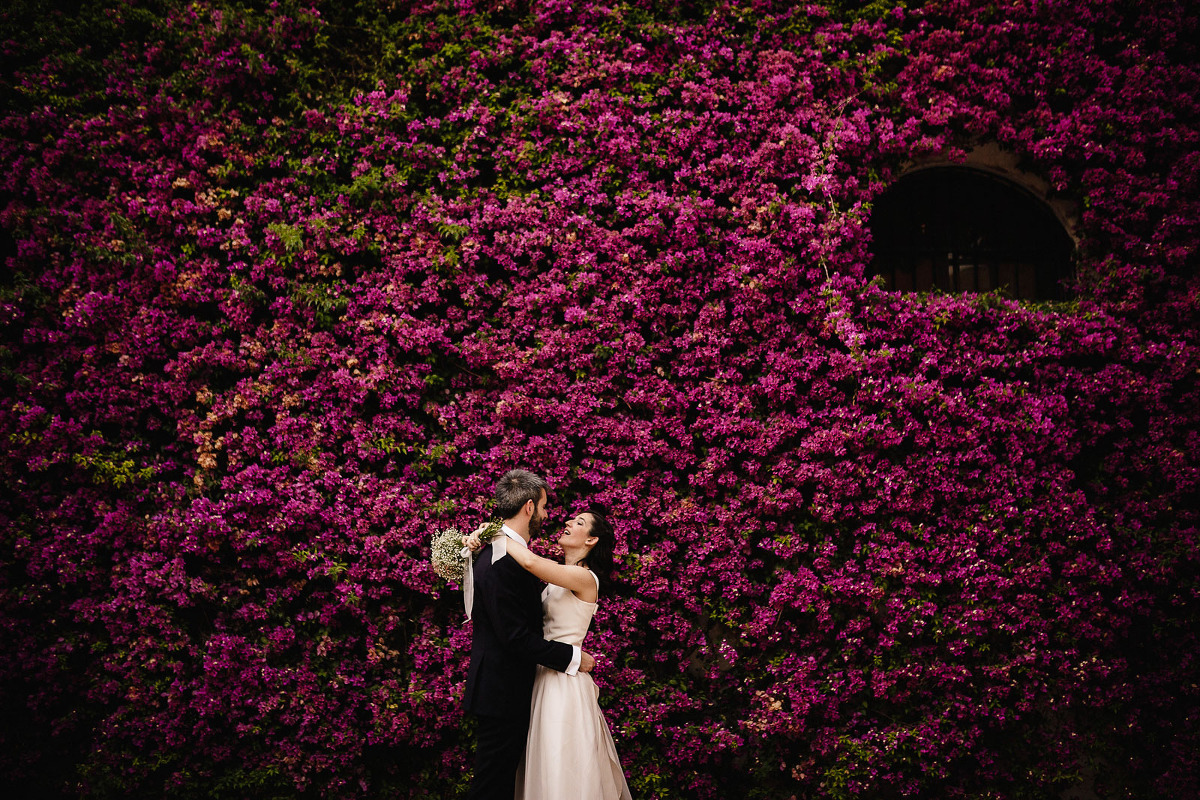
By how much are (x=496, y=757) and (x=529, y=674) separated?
50cm

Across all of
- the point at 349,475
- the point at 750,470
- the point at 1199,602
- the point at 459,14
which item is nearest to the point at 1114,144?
the point at 1199,602

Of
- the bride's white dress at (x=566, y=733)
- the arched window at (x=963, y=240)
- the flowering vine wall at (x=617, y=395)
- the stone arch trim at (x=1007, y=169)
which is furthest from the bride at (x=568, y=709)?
the stone arch trim at (x=1007, y=169)

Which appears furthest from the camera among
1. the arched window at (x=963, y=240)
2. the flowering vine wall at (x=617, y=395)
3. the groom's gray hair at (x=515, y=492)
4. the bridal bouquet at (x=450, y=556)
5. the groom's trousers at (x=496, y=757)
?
the arched window at (x=963, y=240)

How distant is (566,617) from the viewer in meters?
4.27

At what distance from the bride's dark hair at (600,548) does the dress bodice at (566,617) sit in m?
0.30

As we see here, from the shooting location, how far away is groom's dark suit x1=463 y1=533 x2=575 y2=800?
396cm

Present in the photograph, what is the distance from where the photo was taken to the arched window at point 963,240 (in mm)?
5977

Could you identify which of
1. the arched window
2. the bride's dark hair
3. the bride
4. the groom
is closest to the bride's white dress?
the bride

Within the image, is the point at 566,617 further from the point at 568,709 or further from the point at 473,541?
the point at 473,541

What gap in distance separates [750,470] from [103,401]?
17.7 feet

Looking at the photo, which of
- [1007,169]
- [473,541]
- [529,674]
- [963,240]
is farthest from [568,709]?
[1007,169]

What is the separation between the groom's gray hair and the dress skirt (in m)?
1.05

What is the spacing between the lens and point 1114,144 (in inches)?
221

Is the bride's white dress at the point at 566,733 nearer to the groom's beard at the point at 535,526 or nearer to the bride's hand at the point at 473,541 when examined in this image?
the groom's beard at the point at 535,526
